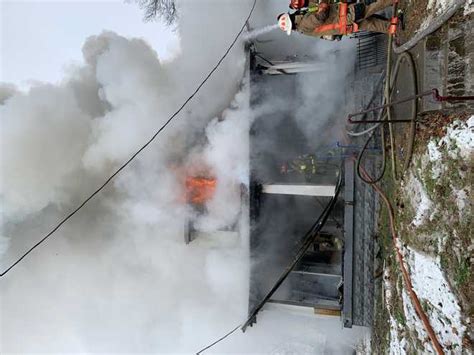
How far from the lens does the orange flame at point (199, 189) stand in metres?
9.55

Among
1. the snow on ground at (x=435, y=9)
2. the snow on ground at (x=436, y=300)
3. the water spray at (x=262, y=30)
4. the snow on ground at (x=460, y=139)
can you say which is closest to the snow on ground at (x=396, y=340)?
the snow on ground at (x=436, y=300)

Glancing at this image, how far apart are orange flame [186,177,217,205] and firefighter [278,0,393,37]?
15.3ft

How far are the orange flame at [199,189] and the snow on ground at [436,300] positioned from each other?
204 inches

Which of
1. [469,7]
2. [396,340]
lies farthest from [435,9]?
[396,340]

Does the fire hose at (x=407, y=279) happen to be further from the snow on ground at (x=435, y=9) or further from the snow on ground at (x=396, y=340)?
the snow on ground at (x=435, y=9)

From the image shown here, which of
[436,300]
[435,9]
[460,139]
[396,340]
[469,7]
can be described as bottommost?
[396,340]

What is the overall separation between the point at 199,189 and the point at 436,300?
623cm

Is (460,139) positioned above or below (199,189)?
above

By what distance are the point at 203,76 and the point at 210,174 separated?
11.7 ft

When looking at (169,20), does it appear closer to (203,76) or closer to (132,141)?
(203,76)

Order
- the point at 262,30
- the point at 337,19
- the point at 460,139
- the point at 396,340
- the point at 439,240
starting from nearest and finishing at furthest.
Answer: the point at 460,139 → the point at 439,240 → the point at 337,19 → the point at 396,340 → the point at 262,30

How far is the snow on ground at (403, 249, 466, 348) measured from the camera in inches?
194

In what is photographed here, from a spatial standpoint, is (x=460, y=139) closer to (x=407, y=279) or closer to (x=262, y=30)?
(x=407, y=279)

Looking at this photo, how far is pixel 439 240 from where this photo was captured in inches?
210
